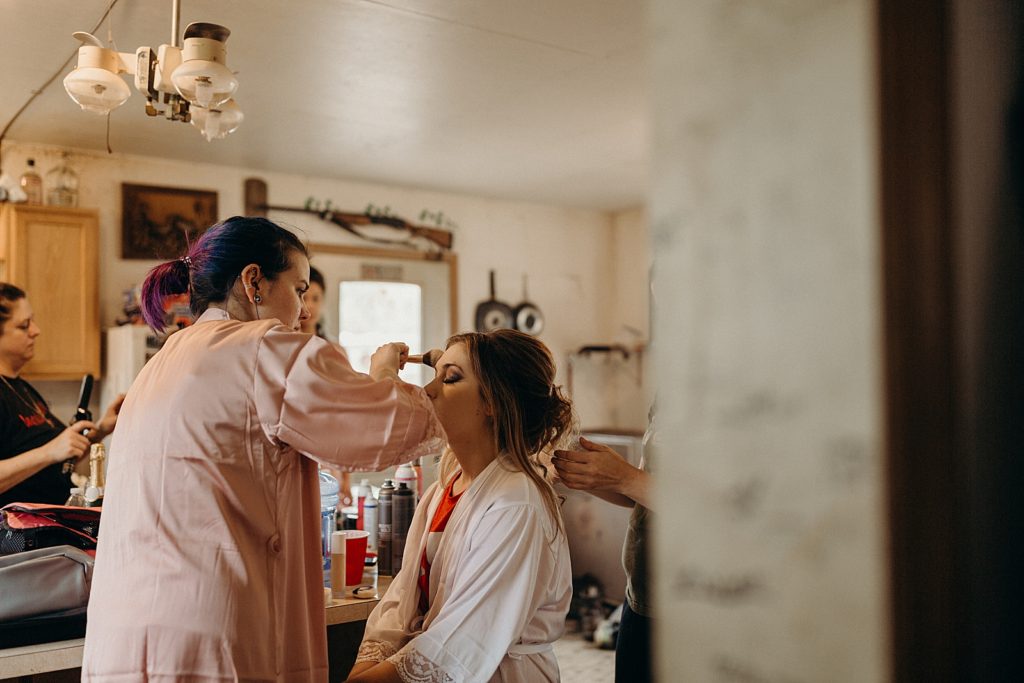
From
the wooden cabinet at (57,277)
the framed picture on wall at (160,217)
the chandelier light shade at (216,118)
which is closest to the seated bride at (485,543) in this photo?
the chandelier light shade at (216,118)

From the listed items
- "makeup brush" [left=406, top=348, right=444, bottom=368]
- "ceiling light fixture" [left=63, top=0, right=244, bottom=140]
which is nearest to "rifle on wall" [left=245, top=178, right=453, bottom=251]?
"ceiling light fixture" [left=63, top=0, right=244, bottom=140]

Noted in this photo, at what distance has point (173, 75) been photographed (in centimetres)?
201

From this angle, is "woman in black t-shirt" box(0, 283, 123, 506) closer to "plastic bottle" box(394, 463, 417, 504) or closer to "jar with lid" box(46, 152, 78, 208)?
"plastic bottle" box(394, 463, 417, 504)

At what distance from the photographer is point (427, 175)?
5164 millimetres

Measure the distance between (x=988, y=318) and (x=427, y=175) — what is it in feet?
15.5

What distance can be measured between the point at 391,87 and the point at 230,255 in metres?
2.14

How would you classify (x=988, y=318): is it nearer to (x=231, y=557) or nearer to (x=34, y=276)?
(x=231, y=557)

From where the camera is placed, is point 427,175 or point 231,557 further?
point 427,175

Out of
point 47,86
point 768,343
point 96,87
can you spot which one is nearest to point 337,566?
point 96,87

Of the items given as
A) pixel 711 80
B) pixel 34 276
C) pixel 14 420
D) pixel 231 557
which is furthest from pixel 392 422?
pixel 34 276

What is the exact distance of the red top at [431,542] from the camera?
1.78 meters

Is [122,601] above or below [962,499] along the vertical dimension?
below

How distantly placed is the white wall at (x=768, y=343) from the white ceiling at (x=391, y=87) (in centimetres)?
223

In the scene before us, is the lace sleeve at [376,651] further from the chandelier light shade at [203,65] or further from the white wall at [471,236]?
the white wall at [471,236]
